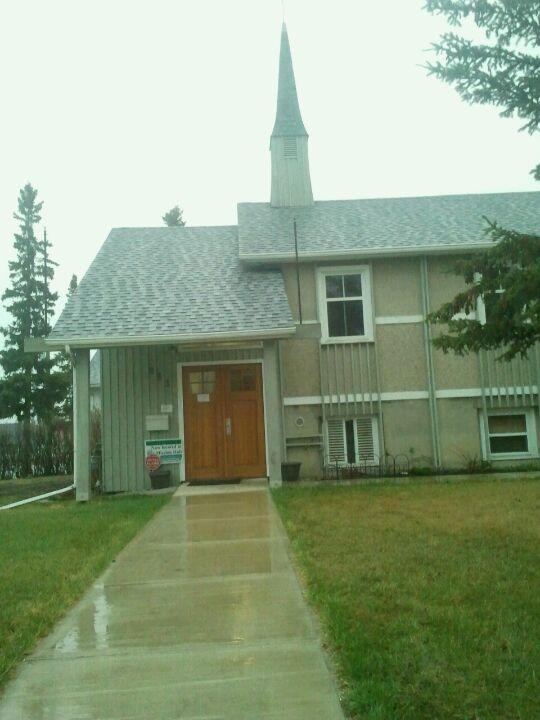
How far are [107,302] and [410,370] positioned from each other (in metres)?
6.09

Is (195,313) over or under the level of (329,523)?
over

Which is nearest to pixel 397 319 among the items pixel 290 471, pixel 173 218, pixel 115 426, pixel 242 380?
pixel 242 380

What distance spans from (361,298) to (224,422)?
146 inches

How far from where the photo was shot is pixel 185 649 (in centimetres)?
500

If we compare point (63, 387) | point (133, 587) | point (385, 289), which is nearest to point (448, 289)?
point (385, 289)

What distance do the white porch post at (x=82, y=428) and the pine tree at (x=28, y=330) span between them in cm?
2170

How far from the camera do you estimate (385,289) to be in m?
16.0

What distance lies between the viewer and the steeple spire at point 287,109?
810 inches

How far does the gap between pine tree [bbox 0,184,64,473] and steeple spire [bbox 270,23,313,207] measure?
1902cm

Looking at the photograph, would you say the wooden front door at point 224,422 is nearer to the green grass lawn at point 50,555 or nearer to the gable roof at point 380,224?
the green grass lawn at point 50,555

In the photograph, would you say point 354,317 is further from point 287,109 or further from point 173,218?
point 173,218

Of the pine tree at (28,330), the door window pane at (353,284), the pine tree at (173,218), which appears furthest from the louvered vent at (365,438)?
the pine tree at (173,218)

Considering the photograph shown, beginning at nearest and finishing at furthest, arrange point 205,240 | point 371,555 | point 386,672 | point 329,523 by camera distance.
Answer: point 386,672 < point 371,555 < point 329,523 < point 205,240

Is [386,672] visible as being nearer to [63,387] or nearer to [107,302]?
[107,302]
